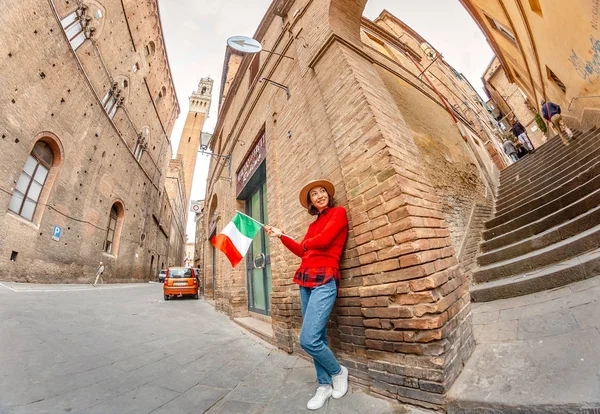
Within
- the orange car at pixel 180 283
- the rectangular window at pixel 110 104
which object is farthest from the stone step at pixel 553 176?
the rectangular window at pixel 110 104

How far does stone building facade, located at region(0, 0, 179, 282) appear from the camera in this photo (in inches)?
368

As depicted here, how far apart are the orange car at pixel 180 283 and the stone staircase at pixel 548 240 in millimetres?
11267

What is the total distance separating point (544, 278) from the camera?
2.53m

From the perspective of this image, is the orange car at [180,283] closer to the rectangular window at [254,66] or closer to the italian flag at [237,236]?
the rectangular window at [254,66]

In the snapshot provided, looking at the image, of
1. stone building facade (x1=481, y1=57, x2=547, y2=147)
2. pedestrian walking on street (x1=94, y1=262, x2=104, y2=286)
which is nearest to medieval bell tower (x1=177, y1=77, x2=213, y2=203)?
pedestrian walking on street (x1=94, y1=262, x2=104, y2=286)

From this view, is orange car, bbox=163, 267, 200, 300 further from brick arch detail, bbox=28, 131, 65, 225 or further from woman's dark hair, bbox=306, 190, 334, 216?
woman's dark hair, bbox=306, 190, 334, 216

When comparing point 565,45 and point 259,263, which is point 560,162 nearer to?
point 565,45

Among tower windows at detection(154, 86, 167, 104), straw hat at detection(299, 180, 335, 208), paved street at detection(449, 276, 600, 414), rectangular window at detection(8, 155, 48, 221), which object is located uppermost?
tower windows at detection(154, 86, 167, 104)

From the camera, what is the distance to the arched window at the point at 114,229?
16.6m

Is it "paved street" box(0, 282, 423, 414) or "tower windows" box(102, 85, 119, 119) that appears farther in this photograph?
"tower windows" box(102, 85, 119, 119)

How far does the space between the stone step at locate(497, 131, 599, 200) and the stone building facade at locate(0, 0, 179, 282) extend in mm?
16979

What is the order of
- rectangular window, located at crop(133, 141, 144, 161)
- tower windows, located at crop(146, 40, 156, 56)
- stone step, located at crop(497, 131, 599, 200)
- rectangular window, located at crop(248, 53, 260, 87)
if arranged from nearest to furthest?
stone step, located at crop(497, 131, 599, 200)
rectangular window, located at crop(248, 53, 260, 87)
tower windows, located at crop(146, 40, 156, 56)
rectangular window, located at crop(133, 141, 144, 161)

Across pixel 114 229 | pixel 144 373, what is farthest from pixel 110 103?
pixel 144 373

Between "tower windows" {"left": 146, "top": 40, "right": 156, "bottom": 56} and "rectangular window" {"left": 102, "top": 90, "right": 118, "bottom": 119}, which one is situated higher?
"tower windows" {"left": 146, "top": 40, "right": 156, "bottom": 56}
